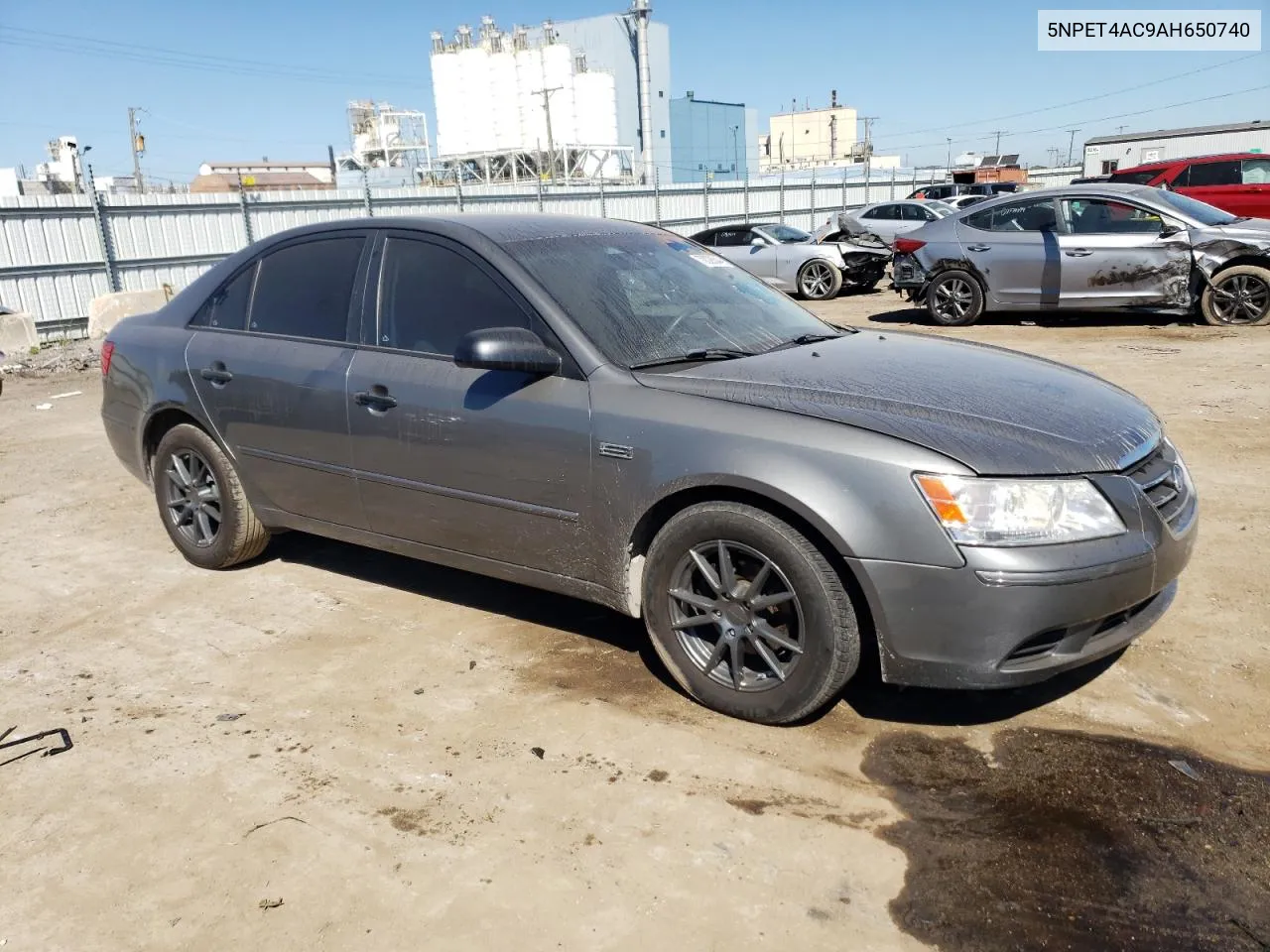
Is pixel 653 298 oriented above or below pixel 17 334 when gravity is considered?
above

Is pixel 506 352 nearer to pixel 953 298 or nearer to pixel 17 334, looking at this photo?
pixel 953 298

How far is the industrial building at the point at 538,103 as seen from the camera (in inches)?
2056

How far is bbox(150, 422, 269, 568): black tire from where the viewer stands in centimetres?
465

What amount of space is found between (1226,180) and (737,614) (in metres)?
17.6

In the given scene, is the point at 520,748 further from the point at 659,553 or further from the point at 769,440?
the point at 769,440

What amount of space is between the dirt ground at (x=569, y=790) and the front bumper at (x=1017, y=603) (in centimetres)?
33

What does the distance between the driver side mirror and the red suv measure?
634 inches

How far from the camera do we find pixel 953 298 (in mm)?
11992

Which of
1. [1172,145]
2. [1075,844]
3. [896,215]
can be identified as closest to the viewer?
[1075,844]

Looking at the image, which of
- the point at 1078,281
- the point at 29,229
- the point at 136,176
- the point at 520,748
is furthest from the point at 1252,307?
the point at 136,176

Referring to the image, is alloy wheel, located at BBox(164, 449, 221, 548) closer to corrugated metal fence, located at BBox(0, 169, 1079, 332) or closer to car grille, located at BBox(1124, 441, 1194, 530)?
car grille, located at BBox(1124, 441, 1194, 530)

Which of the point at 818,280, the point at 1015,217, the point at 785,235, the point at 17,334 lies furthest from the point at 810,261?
the point at 17,334

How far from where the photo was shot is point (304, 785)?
9.81 feet

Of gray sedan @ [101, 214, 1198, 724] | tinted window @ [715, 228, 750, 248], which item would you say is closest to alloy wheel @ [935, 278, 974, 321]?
tinted window @ [715, 228, 750, 248]
